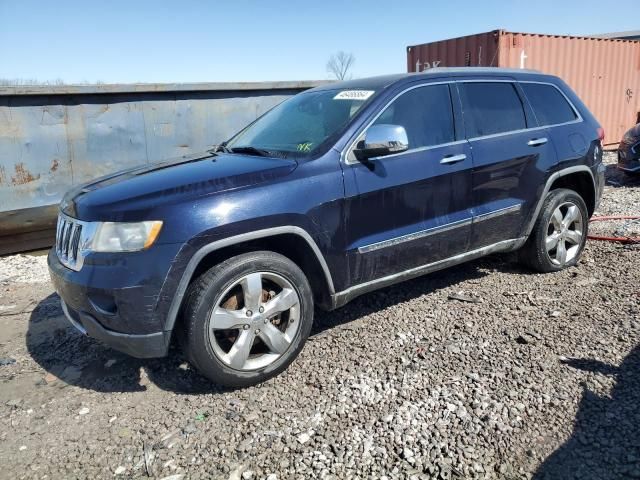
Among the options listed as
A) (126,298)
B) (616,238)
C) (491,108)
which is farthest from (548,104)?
(126,298)

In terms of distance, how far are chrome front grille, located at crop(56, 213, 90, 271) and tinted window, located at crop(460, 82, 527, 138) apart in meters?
2.77

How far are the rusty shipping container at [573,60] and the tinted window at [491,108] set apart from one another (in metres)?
7.44

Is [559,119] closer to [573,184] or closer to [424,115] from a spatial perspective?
[573,184]

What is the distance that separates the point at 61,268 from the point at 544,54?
1215cm

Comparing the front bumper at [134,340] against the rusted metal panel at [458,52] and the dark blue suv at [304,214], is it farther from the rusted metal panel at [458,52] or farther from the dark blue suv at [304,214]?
the rusted metal panel at [458,52]

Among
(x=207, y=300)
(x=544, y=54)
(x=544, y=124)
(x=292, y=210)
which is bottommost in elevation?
(x=207, y=300)

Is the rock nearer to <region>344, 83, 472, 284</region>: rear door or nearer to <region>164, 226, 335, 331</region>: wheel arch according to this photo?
<region>344, 83, 472, 284</region>: rear door

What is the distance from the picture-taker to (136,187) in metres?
3.02

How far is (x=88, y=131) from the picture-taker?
6.16 metres

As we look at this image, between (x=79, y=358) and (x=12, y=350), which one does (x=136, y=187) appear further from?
(x=12, y=350)

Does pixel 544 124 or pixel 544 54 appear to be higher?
pixel 544 54

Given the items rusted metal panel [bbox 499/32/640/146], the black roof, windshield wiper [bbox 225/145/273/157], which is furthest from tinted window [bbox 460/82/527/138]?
rusted metal panel [bbox 499/32/640/146]

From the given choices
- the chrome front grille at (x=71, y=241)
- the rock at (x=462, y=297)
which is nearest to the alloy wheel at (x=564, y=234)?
the rock at (x=462, y=297)

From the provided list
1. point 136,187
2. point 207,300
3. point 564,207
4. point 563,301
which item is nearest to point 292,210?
point 207,300
